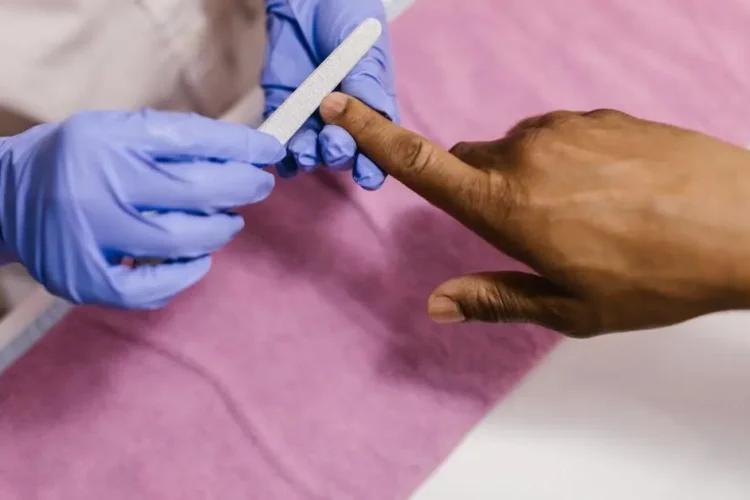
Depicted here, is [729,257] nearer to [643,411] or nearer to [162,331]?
[643,411]

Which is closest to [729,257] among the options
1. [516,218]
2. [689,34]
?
[516,218]

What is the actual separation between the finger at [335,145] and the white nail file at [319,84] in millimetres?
22

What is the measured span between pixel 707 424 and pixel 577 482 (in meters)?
0.12

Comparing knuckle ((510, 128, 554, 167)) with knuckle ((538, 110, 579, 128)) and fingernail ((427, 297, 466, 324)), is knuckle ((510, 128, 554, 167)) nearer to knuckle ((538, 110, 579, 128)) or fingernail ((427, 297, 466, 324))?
knuckle ((538, 110, 579, 128))

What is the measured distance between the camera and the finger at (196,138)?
492mm

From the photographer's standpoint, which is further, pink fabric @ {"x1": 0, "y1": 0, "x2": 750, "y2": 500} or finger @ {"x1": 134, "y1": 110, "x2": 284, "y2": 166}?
pink fabric @ {"x1": 0, "y1": 0, "x2": 750, "y2": 500}

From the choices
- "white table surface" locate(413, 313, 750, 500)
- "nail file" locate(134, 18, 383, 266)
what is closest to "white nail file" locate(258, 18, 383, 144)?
"nail file" locate(134, 18, 383, 266)

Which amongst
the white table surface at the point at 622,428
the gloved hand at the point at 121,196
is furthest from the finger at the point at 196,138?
the white table surface at the point at 622,428

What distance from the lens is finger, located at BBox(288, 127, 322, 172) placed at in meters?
0.56

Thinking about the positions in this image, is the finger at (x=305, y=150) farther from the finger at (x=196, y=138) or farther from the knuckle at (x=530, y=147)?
the knuckle at (x=530, y=147)

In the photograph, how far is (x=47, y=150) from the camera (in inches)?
19.0

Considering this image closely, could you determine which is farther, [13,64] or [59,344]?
[59,344]

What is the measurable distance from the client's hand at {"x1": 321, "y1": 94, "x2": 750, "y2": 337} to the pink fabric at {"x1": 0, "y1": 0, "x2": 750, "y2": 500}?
11 centimetres

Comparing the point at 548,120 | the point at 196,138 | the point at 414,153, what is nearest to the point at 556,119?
the point at 548,120
